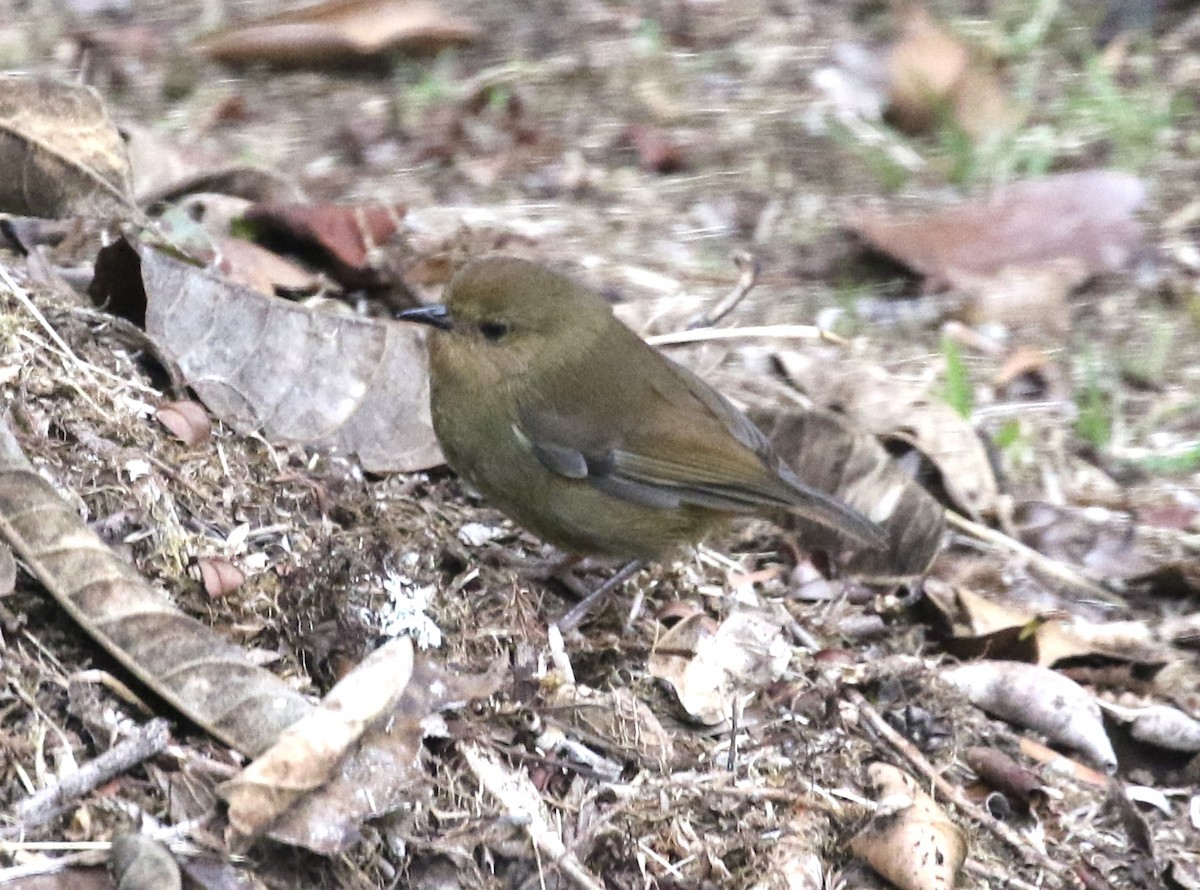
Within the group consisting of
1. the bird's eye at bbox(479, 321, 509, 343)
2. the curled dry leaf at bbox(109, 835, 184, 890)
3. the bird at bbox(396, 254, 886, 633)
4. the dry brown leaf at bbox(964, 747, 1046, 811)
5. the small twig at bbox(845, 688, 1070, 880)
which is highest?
the curled dry leaf at bbox(109, 835, 184, 890)

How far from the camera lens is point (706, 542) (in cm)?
460

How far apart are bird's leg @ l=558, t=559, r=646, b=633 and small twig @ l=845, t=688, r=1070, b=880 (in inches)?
25.7

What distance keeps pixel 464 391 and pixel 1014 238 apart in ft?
9.40

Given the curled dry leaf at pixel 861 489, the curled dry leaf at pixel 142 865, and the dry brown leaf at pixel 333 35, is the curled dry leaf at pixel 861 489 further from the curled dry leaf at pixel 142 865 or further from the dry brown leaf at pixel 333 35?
the dry brown leaf at pixel 333 35

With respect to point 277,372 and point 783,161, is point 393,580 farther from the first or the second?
point 783,161

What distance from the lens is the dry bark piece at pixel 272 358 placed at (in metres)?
4.01

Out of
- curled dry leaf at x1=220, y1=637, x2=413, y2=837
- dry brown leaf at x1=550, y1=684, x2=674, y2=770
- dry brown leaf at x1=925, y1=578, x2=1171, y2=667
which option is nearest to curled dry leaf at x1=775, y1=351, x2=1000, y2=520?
dry brown leaf at x1=925, y1=578, x2=1171, y2=667

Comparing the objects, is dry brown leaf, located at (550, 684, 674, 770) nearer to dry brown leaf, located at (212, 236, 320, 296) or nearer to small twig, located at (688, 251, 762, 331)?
dry brown leaf, located at (212, 236, 320, 296)

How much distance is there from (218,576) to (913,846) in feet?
4.71

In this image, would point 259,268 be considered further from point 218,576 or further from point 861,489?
point 861,489

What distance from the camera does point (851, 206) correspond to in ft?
22.1

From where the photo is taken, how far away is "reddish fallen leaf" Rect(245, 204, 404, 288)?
5.03 metres

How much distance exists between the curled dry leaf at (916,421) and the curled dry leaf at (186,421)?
6.40 feet

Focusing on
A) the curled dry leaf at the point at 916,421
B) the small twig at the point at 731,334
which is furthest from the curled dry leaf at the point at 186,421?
the curled dry leaf at the point at 916,421
